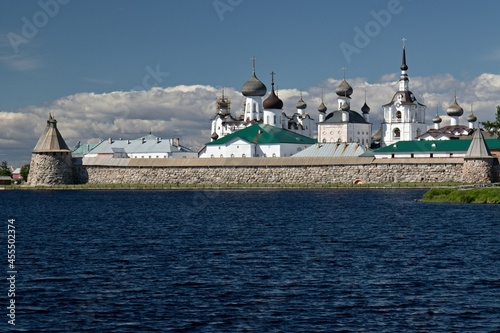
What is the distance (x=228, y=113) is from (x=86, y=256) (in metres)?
83.7

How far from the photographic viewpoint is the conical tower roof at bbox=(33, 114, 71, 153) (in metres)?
85.2

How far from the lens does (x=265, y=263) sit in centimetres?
2453

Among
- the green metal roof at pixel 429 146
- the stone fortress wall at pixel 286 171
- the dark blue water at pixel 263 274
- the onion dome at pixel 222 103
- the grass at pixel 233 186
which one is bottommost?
the dark blue water at pixel 263 274

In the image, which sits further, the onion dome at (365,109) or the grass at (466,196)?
the onion dome at (365,109)

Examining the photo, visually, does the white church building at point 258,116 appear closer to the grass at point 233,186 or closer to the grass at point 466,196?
the grass at point 233,186

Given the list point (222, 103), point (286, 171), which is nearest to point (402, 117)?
point (222, 103)

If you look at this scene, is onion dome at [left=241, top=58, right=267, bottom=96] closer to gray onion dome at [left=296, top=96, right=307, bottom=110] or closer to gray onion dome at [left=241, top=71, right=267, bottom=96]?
gray onion dome at [left=241, top=71, right=267, bottom=96]

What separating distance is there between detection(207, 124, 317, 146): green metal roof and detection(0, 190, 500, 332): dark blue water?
47823mm

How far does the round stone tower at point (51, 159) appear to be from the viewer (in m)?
84.9

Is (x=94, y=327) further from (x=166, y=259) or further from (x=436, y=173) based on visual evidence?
(x=436, y=173)

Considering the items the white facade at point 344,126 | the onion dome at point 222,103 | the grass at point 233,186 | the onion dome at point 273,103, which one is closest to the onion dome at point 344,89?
the white facade at point 344,126

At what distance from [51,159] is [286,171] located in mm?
22083

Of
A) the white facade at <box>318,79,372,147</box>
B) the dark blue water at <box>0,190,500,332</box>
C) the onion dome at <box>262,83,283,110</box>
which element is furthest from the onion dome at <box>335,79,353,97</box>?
the dark blue water at <box>0,190,500,332</box>

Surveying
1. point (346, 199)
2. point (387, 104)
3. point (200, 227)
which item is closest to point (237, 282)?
point (200, 227)
